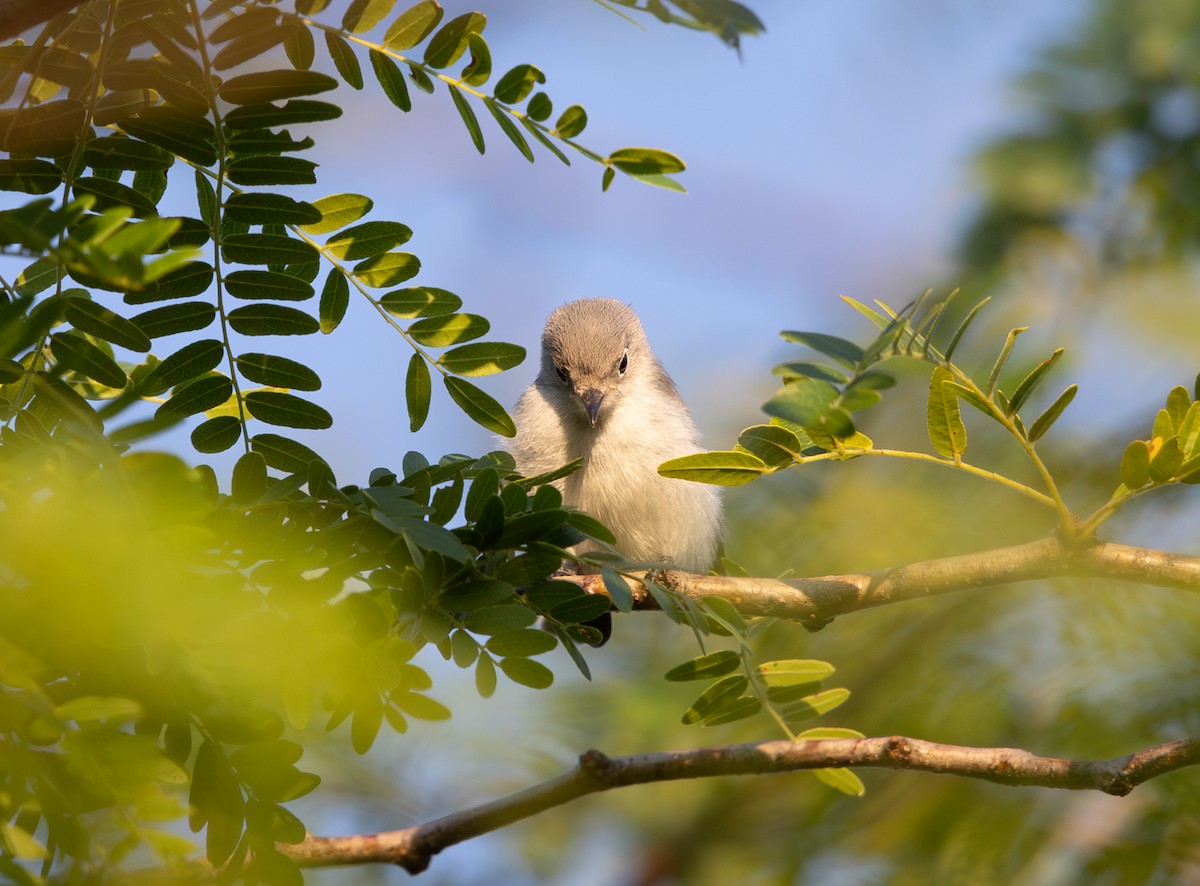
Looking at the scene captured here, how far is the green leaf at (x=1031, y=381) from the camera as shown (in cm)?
161

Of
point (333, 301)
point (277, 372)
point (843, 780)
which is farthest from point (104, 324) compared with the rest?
point (843, 780)

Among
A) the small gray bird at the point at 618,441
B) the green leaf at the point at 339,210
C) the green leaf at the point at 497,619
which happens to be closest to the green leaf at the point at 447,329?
the green leaf at the point at 339,210

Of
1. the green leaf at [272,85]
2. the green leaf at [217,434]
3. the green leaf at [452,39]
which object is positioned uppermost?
the green leaf at [452,39]

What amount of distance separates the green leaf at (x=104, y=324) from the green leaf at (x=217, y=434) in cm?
23

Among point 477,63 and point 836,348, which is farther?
point 477,63

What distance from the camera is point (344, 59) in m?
1.72

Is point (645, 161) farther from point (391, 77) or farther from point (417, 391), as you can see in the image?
point (417, 391)

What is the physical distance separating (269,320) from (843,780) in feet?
3.81

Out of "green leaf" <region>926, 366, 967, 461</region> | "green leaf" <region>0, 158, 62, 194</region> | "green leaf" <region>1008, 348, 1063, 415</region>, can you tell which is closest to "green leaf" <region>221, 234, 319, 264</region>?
"green leaf" <region>0, 158, 62, 194</region>

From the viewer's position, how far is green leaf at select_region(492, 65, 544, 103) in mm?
1679

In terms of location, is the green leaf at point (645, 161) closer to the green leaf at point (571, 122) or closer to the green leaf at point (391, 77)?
the green leaf at point (571, 122)

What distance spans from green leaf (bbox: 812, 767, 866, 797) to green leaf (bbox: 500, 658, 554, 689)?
0.49m

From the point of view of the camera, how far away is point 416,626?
4.99ft

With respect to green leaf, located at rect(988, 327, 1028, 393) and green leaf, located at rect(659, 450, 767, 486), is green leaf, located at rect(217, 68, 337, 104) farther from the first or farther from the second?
green leaf, located at rect(988, 327, 1028, 393)
